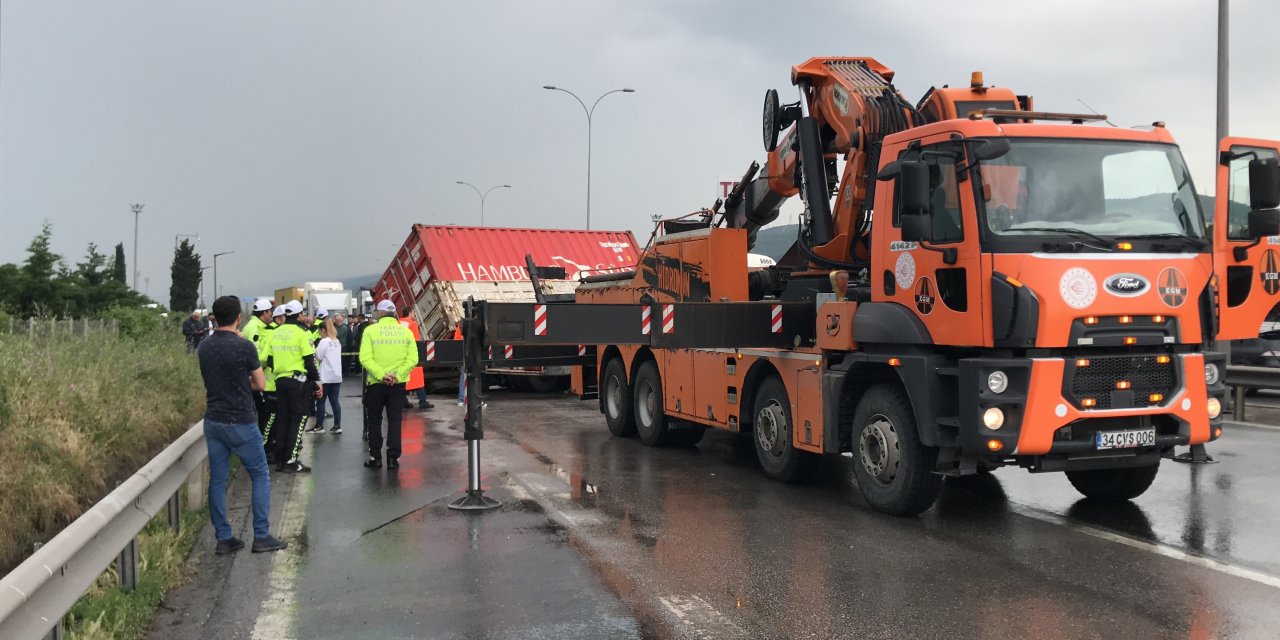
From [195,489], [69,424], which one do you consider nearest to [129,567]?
[195,489]

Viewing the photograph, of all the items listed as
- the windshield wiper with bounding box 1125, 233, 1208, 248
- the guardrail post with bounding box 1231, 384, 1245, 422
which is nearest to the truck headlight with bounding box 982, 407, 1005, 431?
the windshield wiper with bounding box 1125, 233, 1208, 248

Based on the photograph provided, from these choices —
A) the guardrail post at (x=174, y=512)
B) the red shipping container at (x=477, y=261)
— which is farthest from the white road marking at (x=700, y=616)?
the red shipping container at (x=477, y=261)

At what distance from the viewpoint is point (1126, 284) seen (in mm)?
6984

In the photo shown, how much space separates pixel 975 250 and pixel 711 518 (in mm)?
2768

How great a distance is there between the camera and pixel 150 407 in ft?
39.2

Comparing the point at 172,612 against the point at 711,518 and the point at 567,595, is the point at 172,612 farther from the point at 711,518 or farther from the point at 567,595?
the point at 711,518

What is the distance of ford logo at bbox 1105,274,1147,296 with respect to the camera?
6.95 metres

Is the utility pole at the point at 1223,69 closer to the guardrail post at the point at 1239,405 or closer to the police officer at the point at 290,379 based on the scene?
the guardrail post at the point at 1239,405

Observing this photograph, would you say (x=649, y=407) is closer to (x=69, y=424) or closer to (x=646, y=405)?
(x=646, y=405)

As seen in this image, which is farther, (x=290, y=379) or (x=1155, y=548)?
(x=290, y=379)

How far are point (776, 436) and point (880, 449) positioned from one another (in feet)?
5.81

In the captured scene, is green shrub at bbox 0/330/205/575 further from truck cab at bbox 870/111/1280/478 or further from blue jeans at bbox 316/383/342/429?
truck cab at bbox 870/111/1280/478

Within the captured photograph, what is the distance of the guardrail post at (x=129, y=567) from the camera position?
5.74 m

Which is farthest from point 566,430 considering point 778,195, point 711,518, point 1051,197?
point 1051,197
